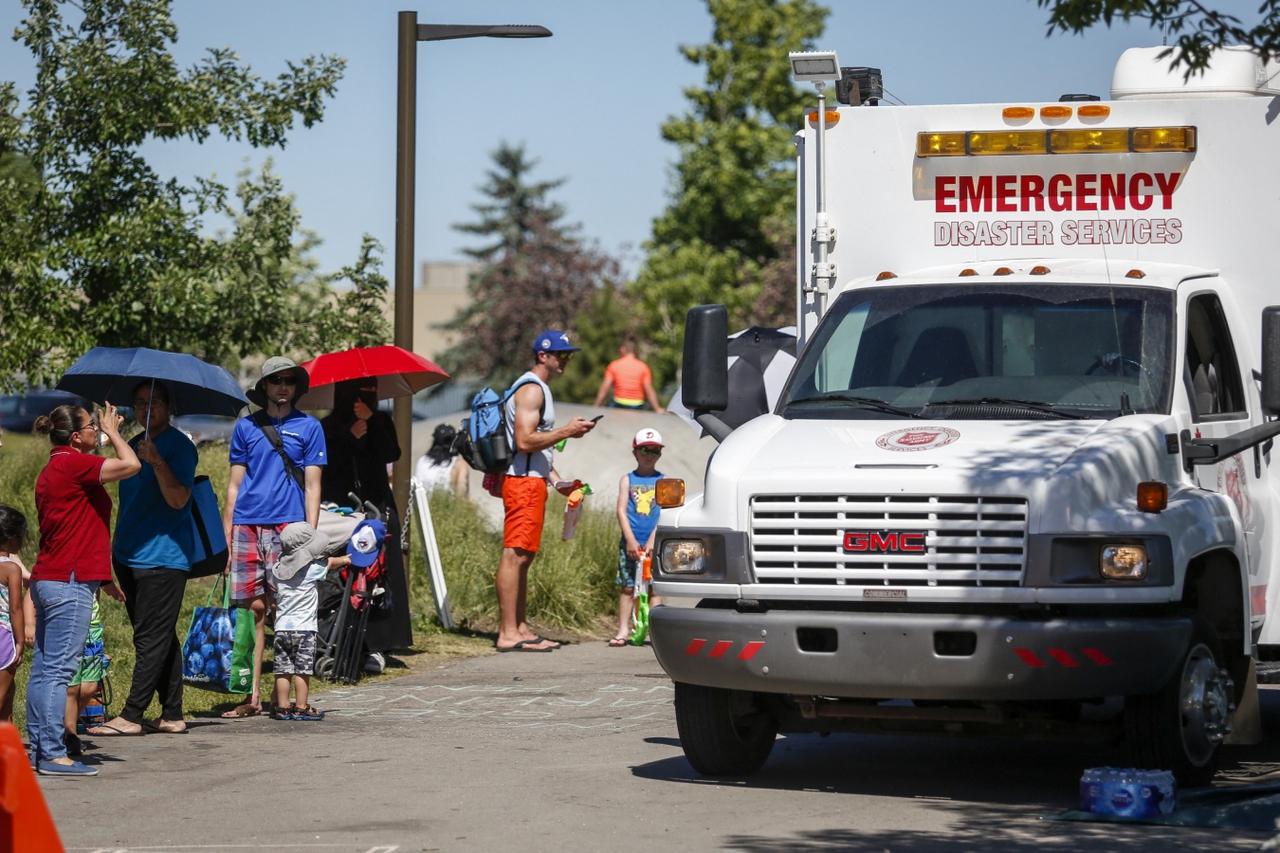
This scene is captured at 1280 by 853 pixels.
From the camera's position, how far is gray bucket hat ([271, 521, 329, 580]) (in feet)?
34.4

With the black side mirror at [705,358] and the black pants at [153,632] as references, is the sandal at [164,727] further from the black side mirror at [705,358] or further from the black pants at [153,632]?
the black side mirror at [705,358]

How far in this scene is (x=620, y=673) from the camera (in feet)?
42.0

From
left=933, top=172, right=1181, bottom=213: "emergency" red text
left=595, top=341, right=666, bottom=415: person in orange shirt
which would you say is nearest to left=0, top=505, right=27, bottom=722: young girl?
left=933, top=172, right=1181, bottom=213: "emergency" red text

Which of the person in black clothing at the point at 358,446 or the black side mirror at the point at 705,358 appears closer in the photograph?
the black side mirror at the point at 705,358

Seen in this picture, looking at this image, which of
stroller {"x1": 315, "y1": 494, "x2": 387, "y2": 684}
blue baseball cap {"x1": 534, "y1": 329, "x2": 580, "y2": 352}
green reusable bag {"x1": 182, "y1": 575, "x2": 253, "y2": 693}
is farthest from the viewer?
blue baseball cap {"x1": 534, "y1": 329, "x2": 580, "y2": 352}

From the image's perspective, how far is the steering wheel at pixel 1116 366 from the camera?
28.4 feet

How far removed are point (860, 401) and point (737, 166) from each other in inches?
1485

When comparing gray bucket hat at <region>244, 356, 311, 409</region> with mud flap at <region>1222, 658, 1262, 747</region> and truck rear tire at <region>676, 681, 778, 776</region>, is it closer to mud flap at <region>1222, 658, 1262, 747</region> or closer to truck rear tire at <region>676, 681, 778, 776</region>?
truck rear tire at <region>676, 681, 778, 776</region>

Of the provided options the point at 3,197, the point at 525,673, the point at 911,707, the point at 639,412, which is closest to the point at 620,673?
the point at 525,673

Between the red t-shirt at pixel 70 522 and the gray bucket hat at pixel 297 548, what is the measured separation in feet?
5.09

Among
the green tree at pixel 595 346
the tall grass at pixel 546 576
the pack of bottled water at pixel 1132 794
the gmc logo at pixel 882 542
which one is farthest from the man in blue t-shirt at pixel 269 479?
the green tree at pixel 595 346

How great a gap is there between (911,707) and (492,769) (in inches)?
78.4

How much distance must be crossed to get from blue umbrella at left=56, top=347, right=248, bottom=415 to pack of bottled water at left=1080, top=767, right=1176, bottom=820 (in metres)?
4.98

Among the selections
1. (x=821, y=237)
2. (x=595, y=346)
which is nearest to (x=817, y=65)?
(x=821, y=237)
